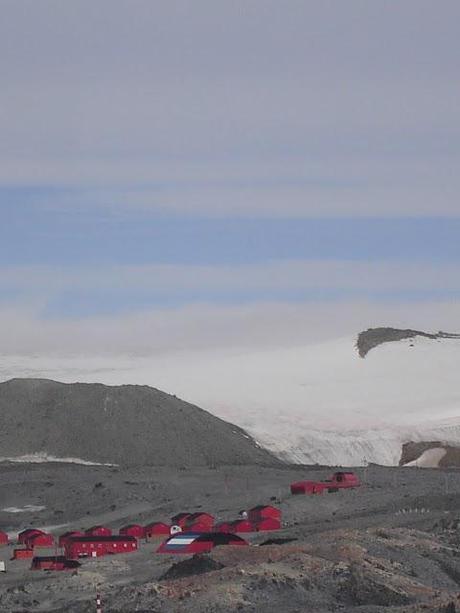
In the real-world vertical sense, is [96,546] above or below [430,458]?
below

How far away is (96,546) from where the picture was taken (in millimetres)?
56125

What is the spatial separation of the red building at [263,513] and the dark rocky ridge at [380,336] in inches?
2086

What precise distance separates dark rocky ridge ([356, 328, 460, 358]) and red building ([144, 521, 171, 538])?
178 feet

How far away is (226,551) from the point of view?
46.8 m

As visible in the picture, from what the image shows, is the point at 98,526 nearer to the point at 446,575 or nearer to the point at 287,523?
the point at 287,523

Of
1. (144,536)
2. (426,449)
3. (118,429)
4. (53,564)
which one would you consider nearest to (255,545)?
(53,564)

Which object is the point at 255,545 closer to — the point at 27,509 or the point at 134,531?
the point at 134,531

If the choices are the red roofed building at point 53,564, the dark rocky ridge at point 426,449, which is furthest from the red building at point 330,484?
the dark rocky ridge at point 426,449

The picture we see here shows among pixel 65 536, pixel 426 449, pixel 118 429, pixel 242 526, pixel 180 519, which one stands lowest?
pixel 65 536

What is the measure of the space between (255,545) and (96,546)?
7.42m

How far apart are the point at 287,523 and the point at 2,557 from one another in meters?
11.9

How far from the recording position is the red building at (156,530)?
61344 millimetres

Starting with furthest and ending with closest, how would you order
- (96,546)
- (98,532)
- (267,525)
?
(98,532)
(267,525)
(96,546)

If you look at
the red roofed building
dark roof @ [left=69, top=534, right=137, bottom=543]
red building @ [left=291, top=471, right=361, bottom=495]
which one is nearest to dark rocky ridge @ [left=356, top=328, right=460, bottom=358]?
red building @ [left=291, top=471, right=361, bottom=495]
